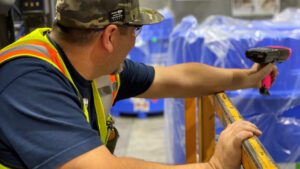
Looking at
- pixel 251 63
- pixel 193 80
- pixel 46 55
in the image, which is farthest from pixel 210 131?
pixel 46 55

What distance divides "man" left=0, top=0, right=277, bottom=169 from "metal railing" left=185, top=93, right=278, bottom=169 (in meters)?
0.09

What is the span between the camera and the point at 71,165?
1.22m

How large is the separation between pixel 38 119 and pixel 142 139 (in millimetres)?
3738

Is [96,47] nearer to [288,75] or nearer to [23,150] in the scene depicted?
[23,150]

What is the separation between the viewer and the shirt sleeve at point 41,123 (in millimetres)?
1229

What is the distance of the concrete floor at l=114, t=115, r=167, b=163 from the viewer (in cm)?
448

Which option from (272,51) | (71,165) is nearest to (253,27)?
(272,51)

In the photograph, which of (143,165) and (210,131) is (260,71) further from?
(143,165)

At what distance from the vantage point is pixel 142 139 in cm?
495

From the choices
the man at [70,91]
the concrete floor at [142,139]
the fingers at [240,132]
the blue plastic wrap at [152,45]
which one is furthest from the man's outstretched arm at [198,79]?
the blue plastic wrap at [152,45]

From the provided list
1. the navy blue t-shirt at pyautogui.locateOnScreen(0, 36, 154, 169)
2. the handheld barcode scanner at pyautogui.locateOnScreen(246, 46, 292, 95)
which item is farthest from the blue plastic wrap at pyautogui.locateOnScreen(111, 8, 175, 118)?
the navy blue t-shirt at pyautogui.locateOnScreen(0, 36, 154, 169)

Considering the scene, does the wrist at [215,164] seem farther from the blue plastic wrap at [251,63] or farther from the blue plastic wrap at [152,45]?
the blue plastic wrap at [152,45]

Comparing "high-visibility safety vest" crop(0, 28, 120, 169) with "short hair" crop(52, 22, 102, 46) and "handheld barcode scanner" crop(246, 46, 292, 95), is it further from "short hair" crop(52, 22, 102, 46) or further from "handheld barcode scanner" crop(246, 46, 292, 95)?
"handheld barcode scanner" crop(246, 46, 292, 95)

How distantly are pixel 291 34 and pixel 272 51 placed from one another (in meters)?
0.61
